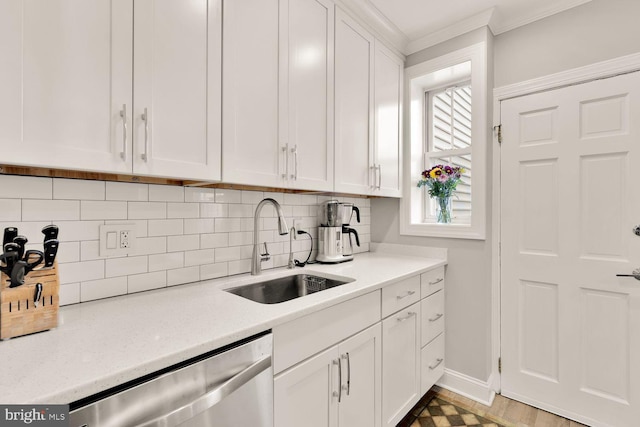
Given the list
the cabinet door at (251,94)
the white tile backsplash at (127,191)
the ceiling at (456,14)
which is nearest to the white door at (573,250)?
the ceiling at (456,14)

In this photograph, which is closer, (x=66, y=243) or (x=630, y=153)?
(x=66, y=243)

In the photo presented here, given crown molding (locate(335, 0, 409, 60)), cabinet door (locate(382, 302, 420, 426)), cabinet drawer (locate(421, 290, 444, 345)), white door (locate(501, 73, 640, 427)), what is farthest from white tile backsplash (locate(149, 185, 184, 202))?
white door (locate(501, 73, 640, 427))

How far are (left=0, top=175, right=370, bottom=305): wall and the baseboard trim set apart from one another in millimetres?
1493

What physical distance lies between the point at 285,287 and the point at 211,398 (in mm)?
940

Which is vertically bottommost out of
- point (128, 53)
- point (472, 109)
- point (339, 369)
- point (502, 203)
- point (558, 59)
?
point (339, 369)

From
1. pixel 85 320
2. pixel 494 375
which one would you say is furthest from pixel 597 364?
pixel 85 320

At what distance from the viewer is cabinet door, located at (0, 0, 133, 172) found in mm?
838

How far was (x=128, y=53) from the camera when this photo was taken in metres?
1.04

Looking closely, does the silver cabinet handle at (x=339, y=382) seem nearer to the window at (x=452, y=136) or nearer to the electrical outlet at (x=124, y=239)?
the electrical outlet at (x=124, y=239)

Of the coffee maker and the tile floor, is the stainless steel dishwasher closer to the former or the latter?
the coffee maker

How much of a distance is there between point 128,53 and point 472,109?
2.06 m

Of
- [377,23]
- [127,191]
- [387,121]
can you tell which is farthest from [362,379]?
[377,23]

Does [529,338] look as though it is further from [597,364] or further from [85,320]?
[85,320]

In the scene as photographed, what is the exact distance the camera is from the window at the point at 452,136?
245 centimetres
